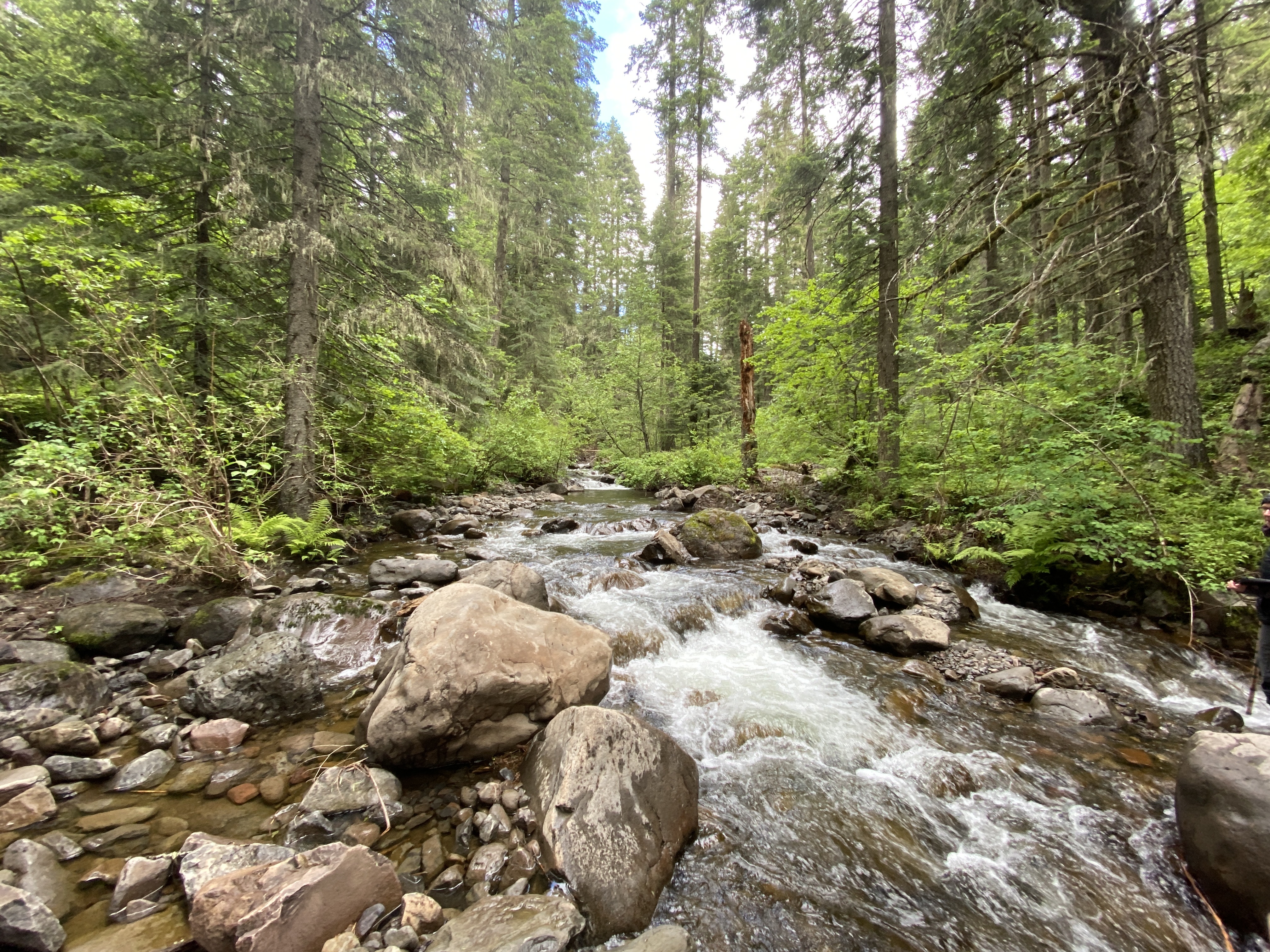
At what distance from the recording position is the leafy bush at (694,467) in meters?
17.1

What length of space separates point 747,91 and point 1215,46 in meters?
9.49

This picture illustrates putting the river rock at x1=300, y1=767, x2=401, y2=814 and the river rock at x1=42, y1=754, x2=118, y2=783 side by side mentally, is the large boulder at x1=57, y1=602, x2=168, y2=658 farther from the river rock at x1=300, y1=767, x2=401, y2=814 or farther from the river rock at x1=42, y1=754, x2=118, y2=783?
the river rock at x1=300, y1=767, x2=401, y2=814

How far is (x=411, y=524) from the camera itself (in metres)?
10.1

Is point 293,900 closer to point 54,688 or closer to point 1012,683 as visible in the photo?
point 54,688

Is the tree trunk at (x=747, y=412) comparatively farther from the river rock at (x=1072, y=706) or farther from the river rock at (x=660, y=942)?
the river rock at (x=660, y=942)

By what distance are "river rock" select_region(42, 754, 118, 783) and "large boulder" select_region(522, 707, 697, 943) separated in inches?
114

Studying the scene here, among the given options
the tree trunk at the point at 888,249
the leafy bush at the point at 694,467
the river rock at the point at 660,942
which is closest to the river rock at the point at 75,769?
the river rock at the point at 660,942

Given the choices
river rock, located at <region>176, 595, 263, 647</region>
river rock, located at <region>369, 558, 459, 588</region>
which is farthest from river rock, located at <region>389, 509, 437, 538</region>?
river rock, located at <region>176, 595, 263, 647</region>

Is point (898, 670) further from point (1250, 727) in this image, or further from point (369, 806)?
point (369, 806)

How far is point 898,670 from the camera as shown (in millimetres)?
5383

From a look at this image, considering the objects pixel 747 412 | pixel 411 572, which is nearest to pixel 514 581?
pixel 411 572

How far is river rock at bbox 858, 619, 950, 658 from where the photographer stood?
571 cm

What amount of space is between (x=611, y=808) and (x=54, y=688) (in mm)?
4600

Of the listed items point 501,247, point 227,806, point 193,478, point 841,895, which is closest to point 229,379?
point 193,478
